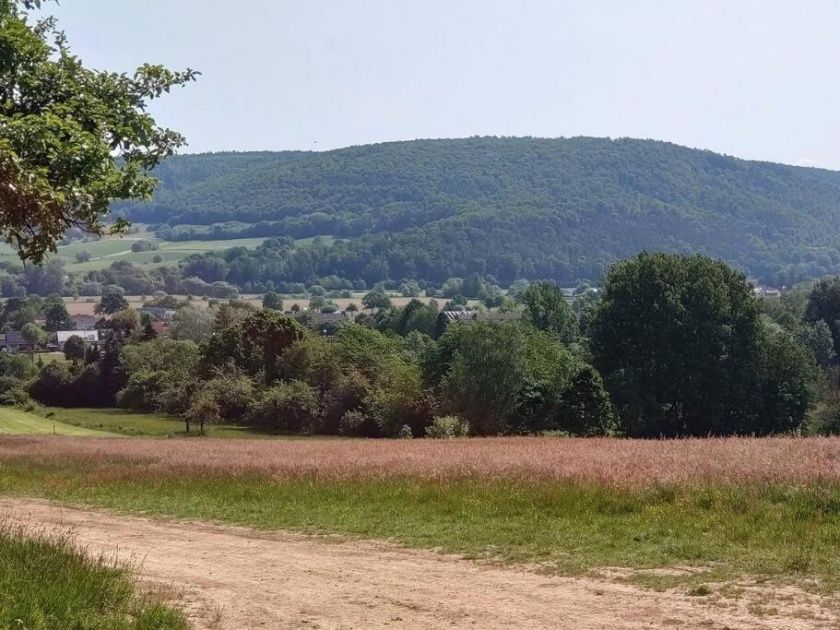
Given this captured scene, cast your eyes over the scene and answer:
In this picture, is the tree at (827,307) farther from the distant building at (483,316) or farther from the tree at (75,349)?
the tree at (75,349)

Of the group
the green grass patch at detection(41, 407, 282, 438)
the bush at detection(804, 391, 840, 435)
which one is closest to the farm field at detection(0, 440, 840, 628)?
the bush at detection(804, 391, 840, 435)

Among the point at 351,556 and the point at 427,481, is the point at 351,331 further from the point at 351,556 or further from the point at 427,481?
the point at 351,556

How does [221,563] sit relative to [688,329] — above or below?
below

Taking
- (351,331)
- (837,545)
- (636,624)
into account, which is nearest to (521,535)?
(837,545)

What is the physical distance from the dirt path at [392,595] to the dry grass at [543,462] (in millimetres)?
5737

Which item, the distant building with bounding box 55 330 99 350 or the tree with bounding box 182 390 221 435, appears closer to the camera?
the tree with bounding box 182 390 221 435

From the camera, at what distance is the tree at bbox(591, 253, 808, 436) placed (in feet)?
237

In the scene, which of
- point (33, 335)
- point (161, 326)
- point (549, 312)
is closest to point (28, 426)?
point (549, 312)

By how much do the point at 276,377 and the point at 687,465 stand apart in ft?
261

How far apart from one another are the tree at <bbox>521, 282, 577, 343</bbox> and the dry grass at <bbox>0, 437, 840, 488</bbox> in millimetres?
81050

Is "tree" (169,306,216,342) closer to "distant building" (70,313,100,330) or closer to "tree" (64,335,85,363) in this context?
"tree" (64,335,85,363)

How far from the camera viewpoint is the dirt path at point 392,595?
33.7 ft

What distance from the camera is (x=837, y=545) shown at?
43.9ft

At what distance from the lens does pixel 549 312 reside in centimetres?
11338
